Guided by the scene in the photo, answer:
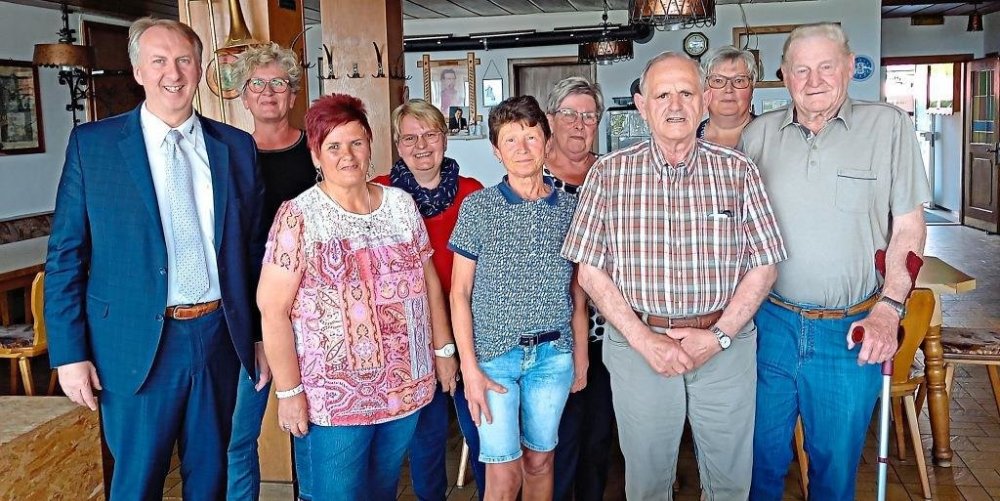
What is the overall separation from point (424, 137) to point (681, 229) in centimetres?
98

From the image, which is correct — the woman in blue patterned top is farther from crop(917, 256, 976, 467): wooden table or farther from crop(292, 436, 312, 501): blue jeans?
crop(917, 256, 976, 467): wooden table

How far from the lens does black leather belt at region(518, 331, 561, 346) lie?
2525 millimetres

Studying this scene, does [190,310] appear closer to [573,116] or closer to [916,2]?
[573,116]

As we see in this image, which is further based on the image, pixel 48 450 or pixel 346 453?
pixel 48 450

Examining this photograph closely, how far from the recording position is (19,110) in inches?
317

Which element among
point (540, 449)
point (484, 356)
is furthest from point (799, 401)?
point (484, 356)

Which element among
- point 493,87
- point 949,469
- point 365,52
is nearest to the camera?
point 949,469

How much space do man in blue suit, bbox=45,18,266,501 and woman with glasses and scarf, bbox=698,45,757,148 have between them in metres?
1.90

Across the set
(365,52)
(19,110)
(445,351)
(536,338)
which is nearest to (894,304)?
(536,338)

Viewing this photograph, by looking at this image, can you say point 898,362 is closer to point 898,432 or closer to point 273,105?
point 898,432

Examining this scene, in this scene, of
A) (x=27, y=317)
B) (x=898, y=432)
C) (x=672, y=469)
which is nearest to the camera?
(x=672, y=469)

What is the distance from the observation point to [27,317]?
692cm

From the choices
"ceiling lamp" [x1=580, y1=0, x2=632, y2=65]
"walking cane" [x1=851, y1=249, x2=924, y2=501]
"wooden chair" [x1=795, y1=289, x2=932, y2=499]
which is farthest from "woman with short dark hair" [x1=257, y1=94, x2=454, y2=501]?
"ceiling lamp" [x1=580, y1=0, x2=632, y2=65]

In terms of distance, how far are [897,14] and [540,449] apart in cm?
1132
